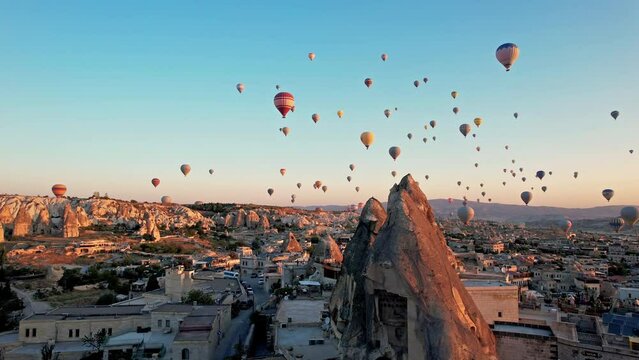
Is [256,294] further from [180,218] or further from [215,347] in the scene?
[180,218]

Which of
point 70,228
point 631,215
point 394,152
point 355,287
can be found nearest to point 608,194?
point 631,215

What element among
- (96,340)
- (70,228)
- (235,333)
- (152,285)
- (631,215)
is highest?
(631,215)

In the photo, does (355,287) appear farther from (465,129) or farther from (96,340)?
(465,129)

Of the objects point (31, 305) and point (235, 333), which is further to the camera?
point (31, 305)

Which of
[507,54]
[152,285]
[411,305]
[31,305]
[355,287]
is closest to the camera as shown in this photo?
[411,305]

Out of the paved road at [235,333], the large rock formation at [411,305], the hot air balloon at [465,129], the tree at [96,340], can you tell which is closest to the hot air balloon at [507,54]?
the hot air balloon at [465,129]
